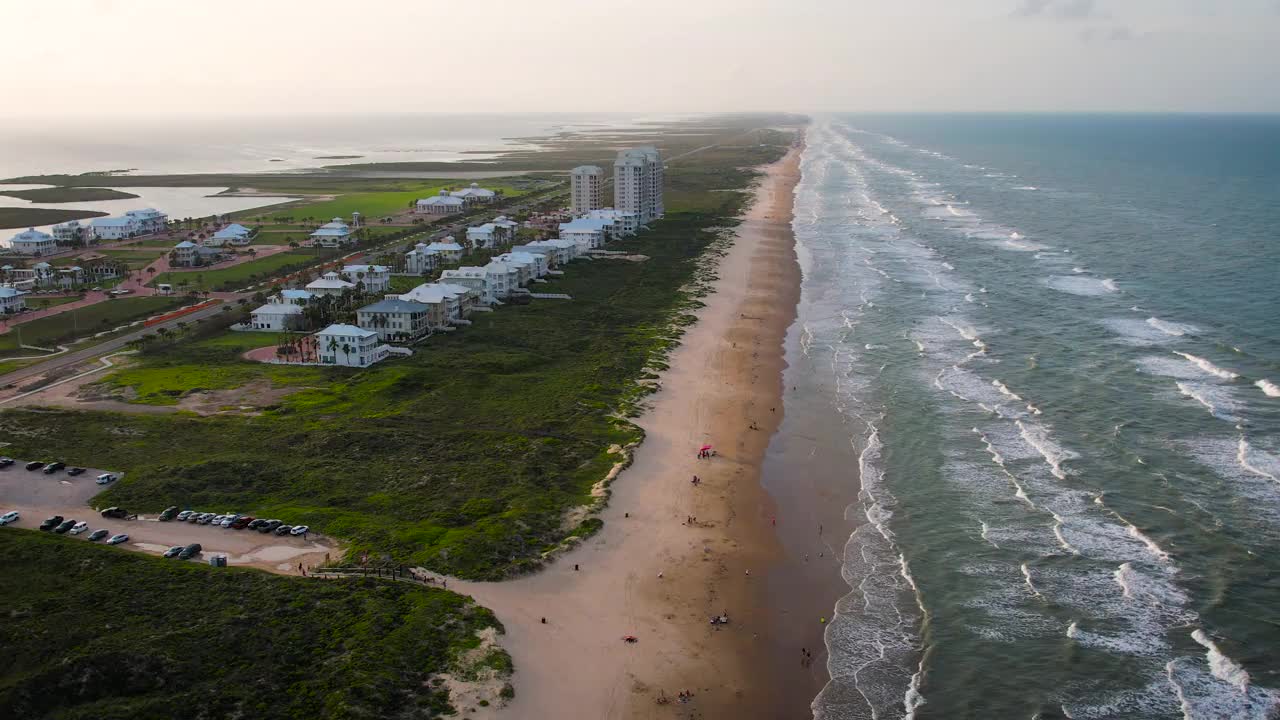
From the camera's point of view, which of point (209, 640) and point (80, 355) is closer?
point (209, 640)

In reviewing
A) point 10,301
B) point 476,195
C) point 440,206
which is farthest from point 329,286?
point 476,195

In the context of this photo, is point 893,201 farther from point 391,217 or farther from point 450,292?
point 450,292

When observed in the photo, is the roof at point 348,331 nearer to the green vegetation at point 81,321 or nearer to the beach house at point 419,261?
the green vegetation at point 81,321

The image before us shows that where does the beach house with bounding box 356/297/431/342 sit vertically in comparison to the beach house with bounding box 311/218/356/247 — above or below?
below

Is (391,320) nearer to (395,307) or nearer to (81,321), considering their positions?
(395,307)

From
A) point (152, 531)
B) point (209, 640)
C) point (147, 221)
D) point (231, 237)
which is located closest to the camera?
point (209, 640)

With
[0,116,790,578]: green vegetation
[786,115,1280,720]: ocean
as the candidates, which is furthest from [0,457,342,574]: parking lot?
[786,115,1280,720]: ocean

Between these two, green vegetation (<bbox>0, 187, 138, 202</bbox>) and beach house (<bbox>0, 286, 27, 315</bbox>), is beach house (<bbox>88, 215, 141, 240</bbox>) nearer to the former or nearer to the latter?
beach house (<bbox>0, 286, 27, 315</bbox>)
